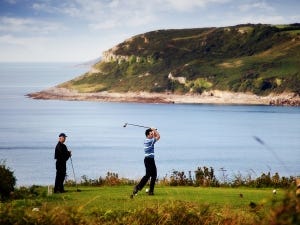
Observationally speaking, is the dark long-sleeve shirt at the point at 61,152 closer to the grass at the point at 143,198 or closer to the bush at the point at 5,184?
the grass at the point at 143,198

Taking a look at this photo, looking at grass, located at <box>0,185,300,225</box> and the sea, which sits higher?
grass, located at <box>0,185,300,225</box>

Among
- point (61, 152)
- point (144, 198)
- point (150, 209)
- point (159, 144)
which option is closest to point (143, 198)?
point (144, 198)

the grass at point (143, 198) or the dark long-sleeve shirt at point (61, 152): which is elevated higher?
the dark long-sleeve shirt at point (61, 152)

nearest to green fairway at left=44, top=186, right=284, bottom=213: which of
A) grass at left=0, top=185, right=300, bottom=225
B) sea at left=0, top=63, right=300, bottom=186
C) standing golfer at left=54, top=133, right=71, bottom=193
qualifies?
grass at left=0, top=185, right=300, bottom=225

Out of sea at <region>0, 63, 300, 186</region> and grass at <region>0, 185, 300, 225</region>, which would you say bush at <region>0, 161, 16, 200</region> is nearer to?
grass at <region>0, 185, 300, 225</region>

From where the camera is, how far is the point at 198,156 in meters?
95.3

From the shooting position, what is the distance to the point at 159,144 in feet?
372

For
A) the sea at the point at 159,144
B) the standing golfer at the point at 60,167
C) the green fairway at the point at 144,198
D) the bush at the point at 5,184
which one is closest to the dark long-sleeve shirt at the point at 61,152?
the standing golfer at the point at 60,167

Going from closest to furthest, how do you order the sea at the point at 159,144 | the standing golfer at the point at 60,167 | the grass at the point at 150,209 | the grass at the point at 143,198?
the grass at the point at 150,209 → the grass at the point at 143,198 → the standing golfer at the point at 60,167 → the sea at the point at 159,144

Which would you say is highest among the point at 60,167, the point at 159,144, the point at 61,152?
the point at 61,152

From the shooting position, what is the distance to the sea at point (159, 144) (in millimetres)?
76250

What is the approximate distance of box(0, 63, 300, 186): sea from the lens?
7625 cm

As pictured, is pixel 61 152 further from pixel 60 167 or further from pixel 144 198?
pixel 144 198

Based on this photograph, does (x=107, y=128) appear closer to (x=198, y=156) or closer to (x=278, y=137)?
(x=278, y=137)
